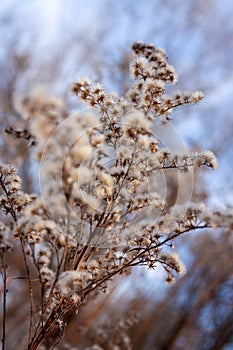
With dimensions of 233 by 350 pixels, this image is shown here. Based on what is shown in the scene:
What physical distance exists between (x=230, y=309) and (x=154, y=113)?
470cm

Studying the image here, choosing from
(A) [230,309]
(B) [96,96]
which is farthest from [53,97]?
(A) [230,309]

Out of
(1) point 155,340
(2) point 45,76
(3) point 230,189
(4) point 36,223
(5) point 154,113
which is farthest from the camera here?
(1) point 155,340

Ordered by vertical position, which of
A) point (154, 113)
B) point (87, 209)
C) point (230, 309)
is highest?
point (230, 309)

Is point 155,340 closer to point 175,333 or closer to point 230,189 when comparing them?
point 175,333

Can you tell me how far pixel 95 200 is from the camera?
1.11 meters

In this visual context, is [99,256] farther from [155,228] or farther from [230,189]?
[230,189]

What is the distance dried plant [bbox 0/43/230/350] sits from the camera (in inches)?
40.2

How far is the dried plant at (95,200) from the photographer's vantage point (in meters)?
1.02

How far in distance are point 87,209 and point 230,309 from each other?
481cm

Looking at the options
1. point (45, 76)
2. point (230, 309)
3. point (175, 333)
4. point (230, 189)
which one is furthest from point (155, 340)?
point (45, 76)

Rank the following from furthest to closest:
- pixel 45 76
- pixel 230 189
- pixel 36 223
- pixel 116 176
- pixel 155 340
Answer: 1. pixel 155 340
2. pixel 45 76
3. pixel 230 189
4. pixel 116 176
5. pixel 36 223

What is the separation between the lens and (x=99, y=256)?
1.19 m

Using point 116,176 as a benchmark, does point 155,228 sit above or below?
below

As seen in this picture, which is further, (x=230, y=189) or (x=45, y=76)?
(x=45, y=76)
